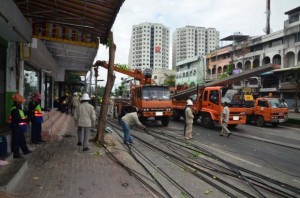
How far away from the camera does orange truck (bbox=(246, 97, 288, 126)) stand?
69.5 ft

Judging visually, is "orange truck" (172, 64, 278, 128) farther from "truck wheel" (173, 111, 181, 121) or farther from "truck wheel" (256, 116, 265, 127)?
"truck wheel" (256, 116, 265, 127)

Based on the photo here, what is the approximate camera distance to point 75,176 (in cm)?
669

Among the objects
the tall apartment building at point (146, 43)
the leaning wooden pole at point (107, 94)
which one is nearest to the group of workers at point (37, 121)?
the leaning wooden pole at point (107, 94)

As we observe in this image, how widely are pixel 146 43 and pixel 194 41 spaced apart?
61.5 ft

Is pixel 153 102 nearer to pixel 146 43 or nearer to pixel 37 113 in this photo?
pixel 37 113

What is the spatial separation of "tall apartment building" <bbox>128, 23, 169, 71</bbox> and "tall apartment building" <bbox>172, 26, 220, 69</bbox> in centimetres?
627

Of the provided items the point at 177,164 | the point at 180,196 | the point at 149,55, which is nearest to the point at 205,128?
the point at 177,164

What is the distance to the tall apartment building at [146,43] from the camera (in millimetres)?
117000

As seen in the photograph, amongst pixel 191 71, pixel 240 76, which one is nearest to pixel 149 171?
pixel 240 76

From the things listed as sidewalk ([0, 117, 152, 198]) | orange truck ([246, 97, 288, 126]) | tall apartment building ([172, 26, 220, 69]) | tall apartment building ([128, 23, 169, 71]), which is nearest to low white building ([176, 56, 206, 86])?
tall apartment building ([128, 23, 169, 71])

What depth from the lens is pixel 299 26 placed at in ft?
132

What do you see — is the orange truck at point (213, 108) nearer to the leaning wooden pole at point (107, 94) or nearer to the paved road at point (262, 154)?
the paved road at point (262, 154)

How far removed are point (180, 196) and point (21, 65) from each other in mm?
8217

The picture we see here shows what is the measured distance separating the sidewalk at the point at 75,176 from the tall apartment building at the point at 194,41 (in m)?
114
